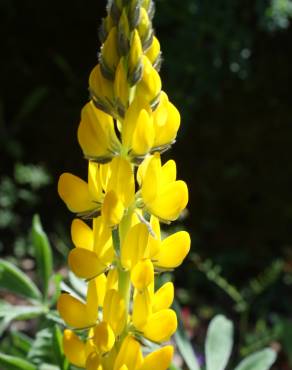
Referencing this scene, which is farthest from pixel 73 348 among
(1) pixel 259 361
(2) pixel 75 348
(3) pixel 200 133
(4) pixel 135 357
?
(3) pixel 200 133

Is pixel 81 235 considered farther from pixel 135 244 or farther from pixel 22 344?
pixel 22 344

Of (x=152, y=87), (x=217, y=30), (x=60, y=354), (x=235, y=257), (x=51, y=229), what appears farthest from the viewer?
(x=51, y=229)

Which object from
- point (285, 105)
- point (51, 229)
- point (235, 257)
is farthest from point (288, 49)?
point (51, 229)

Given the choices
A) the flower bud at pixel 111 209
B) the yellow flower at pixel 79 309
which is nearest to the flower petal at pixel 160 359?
the yellow flower at pixel 79 309

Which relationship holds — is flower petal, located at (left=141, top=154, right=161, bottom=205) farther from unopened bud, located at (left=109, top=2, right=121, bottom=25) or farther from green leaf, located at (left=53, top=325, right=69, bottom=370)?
green leaf, located at (left=53, top=325, right=69, bottom=370)

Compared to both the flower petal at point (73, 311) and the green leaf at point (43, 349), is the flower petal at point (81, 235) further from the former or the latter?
the green leaf at point (43, 349)

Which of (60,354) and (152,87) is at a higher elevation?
(152,87)

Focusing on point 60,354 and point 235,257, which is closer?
point 60,354

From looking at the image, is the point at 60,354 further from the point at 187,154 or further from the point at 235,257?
the point at 187,154
